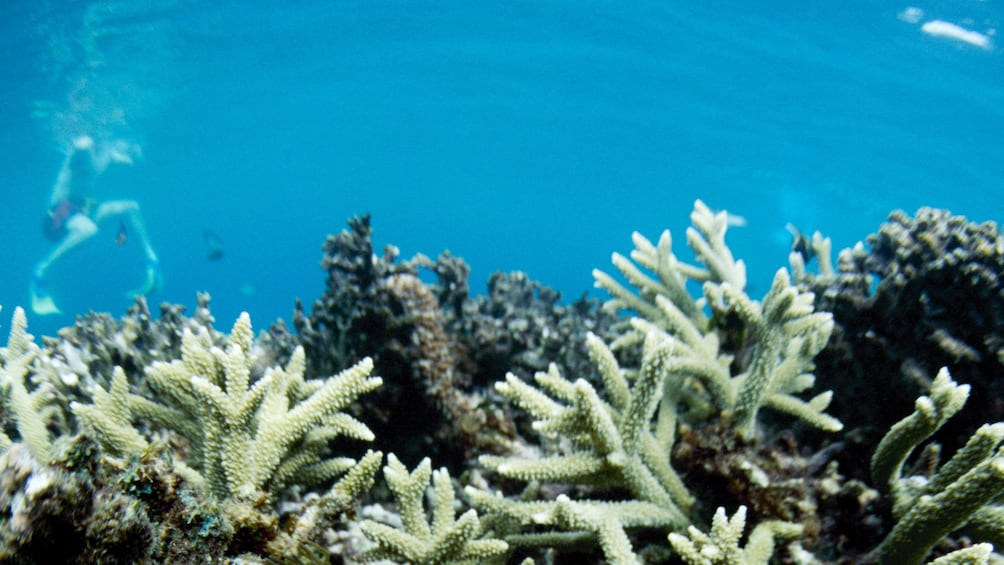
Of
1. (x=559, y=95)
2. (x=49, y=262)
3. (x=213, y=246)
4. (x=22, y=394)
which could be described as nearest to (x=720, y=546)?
(x=22, y=394)

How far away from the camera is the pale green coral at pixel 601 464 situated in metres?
2.52

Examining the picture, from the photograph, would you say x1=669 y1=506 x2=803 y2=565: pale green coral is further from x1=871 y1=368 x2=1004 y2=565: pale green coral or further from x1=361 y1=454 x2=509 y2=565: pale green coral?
x1=361 y1=454 x2=509 y2=565: pale green coral

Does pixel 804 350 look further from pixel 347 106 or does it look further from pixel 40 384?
pixel 347 106

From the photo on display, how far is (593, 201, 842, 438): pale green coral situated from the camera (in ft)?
9.74

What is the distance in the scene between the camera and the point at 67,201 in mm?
20969

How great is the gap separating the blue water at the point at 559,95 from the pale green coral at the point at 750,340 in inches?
446

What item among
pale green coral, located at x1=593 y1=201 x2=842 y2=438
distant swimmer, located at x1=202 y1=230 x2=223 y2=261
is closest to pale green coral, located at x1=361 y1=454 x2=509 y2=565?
pale green coral, located at x1=593 y1=201 x2=842 y2=438

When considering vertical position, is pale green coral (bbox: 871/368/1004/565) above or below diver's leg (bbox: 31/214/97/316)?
below

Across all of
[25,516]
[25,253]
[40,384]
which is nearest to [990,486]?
[25,516]

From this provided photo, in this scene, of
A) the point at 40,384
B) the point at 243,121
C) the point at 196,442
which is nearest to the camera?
the point at 196,442

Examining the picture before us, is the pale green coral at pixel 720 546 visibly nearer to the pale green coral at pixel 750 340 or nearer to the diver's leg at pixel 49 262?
the pale green coral at pixel 750 340

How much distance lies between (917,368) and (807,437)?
0.74m

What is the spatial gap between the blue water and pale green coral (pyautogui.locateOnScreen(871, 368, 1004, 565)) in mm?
12737

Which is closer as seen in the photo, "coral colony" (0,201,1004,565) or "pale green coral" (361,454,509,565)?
"coral colony" (0,201,1004,565)
